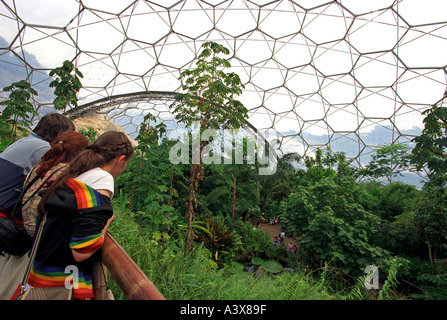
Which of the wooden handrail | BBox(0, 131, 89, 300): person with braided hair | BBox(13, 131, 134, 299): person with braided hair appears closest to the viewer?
the wooden handrail

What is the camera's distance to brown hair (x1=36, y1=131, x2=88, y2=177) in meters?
1.63

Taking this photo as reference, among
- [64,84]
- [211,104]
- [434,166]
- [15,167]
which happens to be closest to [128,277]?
[15,167]

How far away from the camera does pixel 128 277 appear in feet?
3.00

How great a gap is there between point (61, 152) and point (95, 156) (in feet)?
1.43

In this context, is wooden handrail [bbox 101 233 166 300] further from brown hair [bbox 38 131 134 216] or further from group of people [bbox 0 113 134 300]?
brown hair [bbox 38 131 134 216]

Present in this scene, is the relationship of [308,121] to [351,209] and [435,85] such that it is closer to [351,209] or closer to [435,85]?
[435,85]

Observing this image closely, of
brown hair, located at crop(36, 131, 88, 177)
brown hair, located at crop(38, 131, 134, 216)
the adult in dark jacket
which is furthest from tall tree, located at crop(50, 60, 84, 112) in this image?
brown hair, located at crop(38, 131, 134, 216)

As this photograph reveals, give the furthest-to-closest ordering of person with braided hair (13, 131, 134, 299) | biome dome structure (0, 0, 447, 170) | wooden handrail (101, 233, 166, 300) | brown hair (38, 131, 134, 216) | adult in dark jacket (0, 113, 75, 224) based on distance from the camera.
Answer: biome dome structure (0, 0, 447, 170)
adult in dark jacket (0, 113, 75, 224)
brown hair (38, 131, 134, 216)
person with braided hair (13, 131, 134, 299)
wooden handrail (101, 233, 166, 300)

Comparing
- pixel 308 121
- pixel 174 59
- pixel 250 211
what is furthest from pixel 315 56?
pixel 250 211

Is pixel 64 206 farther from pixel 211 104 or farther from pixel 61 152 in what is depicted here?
pixel 211 104

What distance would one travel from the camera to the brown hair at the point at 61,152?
1626 mm

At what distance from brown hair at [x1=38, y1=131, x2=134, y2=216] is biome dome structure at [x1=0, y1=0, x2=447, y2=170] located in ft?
60.2

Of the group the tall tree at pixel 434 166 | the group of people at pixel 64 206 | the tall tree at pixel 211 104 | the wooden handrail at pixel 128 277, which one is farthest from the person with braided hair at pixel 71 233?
the tall tree at pixel 434 166

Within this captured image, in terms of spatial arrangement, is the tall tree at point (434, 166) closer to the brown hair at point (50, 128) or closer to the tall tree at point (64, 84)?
the brown hair at point (50, 128)
